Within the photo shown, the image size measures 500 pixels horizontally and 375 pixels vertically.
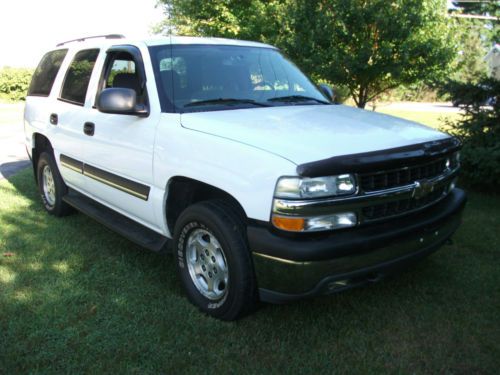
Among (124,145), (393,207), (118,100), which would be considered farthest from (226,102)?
(393,207)

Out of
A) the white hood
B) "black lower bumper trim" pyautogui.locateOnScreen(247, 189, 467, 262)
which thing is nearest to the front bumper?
"black lower bumper trim" pyautogui.locateOnScreen(247, 189, 467, 262)

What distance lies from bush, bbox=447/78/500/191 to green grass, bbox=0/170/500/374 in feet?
6.82

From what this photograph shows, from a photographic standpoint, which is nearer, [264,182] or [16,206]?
[264,182]

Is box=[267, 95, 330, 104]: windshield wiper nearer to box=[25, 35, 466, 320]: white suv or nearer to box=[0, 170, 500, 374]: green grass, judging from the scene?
box=[25, 35, 466, 320]: white suv

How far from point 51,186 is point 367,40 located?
6.09 metres

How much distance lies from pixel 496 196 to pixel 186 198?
4.67 meters

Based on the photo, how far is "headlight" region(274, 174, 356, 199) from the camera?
2.55m

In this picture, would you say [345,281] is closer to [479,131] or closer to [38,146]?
[38,146]

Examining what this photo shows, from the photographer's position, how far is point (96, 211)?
4418 millimetres

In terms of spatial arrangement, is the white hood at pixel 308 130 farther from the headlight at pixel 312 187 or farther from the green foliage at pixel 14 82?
the green foliage at pixel 14 82

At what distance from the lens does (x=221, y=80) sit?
12.3 feet

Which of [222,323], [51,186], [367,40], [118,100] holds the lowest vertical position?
[222,323]

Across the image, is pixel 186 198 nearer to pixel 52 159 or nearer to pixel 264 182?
pixel 264 182

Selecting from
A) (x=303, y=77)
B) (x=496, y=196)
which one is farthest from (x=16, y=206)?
(x=496, y=196)
